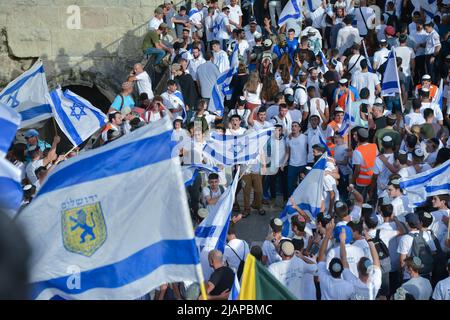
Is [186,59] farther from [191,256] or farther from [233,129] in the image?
[191,256]

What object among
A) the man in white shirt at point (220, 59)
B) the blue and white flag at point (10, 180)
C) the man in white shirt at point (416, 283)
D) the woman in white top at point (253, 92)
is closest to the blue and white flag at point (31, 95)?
the woman in white top at point (253, 92)

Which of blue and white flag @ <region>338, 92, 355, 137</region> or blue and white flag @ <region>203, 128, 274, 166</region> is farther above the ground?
blue and white flag @ <region>338, 92, 355, 137</region>

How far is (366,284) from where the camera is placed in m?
8.02

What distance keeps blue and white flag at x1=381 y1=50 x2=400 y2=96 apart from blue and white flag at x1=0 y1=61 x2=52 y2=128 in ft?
18.6

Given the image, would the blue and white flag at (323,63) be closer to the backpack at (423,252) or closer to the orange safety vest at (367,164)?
the orange safety vest at (367,164)

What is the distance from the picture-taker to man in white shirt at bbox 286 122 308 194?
510 inches

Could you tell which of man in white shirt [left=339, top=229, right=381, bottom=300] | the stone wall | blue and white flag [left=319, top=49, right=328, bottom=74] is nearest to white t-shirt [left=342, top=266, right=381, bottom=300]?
man in white shirt [left=339, top=229, right=381, bottom=300]

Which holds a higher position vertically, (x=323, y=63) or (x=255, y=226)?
(x=323, y=63)

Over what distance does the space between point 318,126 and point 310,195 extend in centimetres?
225

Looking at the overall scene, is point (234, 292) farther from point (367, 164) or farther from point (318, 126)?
point (318, 126)

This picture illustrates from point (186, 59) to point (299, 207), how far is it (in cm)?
600

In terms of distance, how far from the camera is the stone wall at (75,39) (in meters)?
18.9

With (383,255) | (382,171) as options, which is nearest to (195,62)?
(382,171)

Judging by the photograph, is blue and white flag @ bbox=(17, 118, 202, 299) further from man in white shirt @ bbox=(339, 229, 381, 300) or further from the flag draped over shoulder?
man in white shirt @ bbox=(339, 229, 381, 300)
